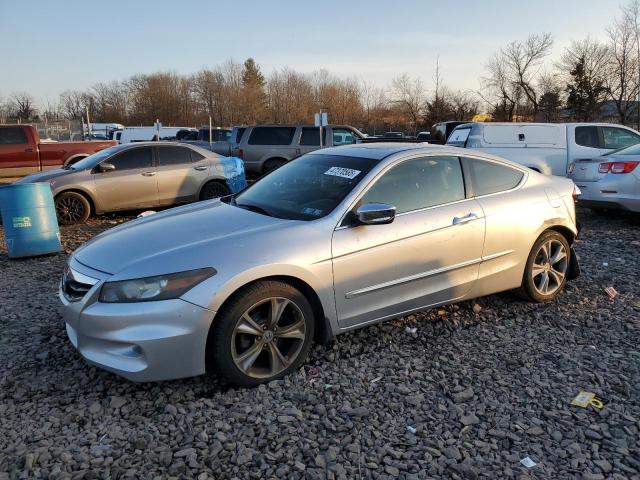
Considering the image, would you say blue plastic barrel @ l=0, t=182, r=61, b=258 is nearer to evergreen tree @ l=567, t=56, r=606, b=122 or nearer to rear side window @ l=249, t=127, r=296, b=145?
rear side window @ l=249, t=127, r=296, b=145

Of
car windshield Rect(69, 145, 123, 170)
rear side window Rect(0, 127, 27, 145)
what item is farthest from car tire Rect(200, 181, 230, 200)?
rear side window Rect(0, 127, 27, 145)

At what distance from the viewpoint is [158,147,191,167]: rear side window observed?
961 centimetres

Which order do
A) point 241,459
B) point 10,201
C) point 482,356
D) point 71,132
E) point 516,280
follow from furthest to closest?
point 71,132 → point 10,201 → point 516,280 → point 482,356 → point 241,459

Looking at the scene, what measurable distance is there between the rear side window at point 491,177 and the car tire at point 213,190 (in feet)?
21.2

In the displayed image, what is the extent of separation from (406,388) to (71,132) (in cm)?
3174

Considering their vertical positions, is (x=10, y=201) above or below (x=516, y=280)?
above

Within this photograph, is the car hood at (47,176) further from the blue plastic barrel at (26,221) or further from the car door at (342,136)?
the car door at (342,136)

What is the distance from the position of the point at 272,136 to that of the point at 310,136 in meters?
1.09

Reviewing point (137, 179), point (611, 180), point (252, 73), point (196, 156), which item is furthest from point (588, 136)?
point (252, 73)

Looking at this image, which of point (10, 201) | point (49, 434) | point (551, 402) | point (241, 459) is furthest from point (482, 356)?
point (10, 201)

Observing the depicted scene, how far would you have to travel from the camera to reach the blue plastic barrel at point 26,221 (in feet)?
21.5

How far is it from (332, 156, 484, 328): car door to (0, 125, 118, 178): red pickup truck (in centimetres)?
1021

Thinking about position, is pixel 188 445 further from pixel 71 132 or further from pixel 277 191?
pixel 71 132

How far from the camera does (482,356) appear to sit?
12.1 feet
